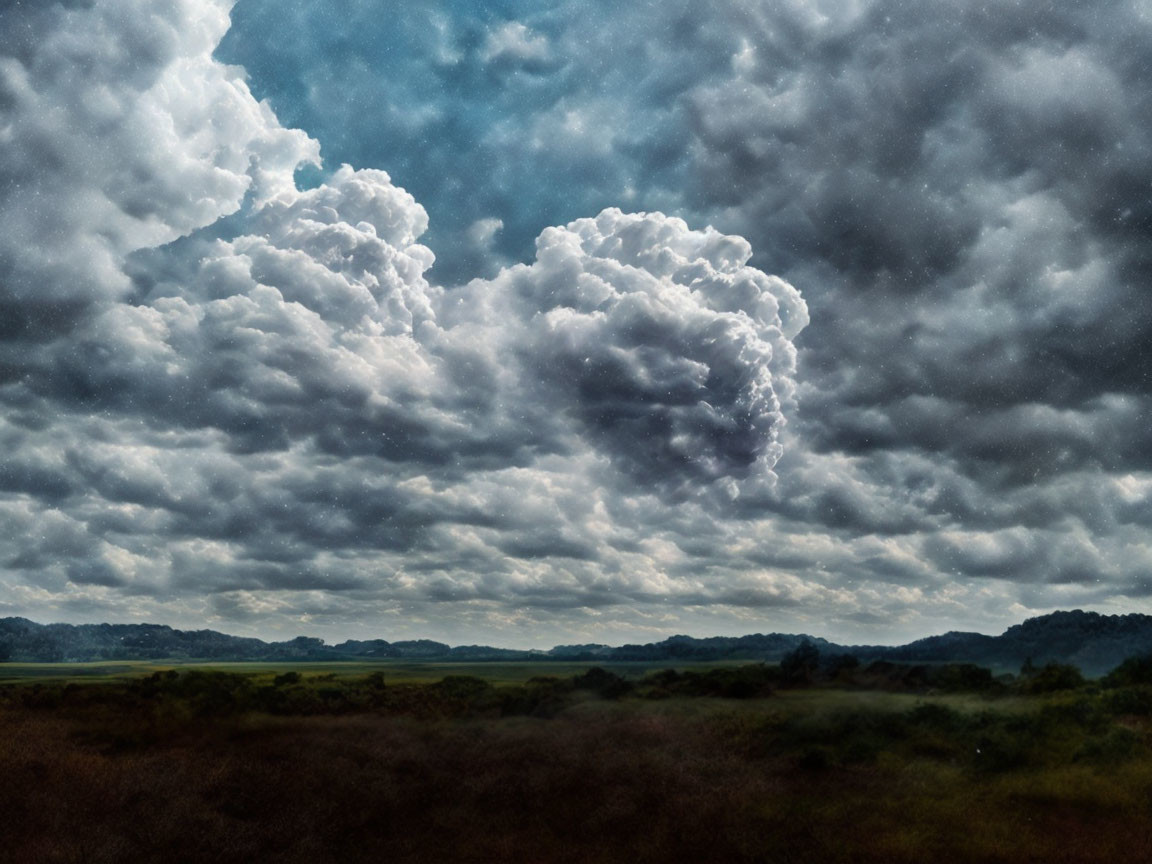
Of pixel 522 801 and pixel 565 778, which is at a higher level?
pixel 565 778

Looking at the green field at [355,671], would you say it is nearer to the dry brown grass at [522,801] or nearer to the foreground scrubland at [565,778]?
the foreground scrubland at [565,778]

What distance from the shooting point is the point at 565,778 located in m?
34.3

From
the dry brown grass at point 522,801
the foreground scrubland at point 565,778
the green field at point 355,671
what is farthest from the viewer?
the green field at point 355,671

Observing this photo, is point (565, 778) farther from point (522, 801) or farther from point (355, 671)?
point (355, 671)

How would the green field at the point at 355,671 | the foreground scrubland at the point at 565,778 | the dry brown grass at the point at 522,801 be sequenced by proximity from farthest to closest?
the green field at the point at 355,671, the foreground scrubland at the point at 565,778, the dry brown grass at the point at 522,801

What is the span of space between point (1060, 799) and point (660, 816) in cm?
1669

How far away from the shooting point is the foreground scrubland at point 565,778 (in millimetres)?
26172

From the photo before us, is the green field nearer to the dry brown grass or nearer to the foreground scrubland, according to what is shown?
the foreground scrubland

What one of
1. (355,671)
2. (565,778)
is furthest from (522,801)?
(355,671)

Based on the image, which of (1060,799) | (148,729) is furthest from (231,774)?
(1060,799)

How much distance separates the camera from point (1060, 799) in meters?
31.3

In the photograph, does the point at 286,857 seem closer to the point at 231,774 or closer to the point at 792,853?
the point at 231,774

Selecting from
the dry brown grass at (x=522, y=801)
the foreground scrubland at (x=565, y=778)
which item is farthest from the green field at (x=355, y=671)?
the dry brown grass at (x=522, y=801)

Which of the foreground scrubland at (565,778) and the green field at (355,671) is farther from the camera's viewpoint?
the green field at (355,671)
